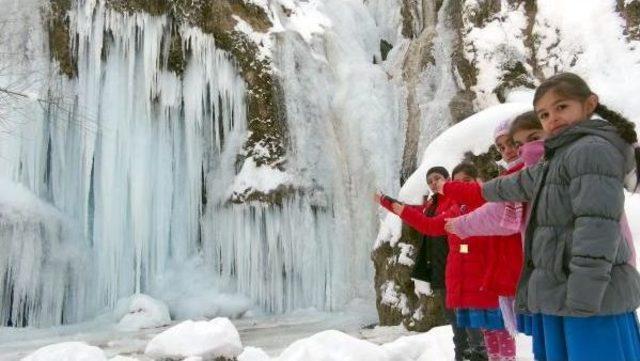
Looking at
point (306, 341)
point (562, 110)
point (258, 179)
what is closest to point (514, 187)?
point (562, 110)

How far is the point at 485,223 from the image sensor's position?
237 centimetres

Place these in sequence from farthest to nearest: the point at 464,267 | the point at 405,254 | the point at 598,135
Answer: the point at 405,254
the point at 464,267
the point at 598,135

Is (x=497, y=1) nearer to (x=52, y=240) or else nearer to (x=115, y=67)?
(x=115, y=67)

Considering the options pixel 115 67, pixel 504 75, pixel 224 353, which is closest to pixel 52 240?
pixel 115 67

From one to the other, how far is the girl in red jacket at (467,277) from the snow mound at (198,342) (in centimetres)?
292

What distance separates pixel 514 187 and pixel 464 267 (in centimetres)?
127

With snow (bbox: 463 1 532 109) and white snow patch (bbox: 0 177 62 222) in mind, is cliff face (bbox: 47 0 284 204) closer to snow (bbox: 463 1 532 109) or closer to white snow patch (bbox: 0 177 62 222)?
white snow patch (bbox: 0 177 62 222)

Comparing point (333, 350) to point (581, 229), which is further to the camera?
point (333, 350)

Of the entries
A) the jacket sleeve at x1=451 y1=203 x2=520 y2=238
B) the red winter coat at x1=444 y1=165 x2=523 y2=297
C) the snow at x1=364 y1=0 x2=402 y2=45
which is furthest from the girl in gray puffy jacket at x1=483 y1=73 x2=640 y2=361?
the snow at x1=364 y1=0 x2=402 y2=45

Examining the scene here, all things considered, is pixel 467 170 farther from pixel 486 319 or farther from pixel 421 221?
pixel 486 319

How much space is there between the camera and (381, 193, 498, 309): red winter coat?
120 inches

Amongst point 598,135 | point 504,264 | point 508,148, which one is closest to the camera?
point 598,135

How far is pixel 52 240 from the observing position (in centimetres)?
1080

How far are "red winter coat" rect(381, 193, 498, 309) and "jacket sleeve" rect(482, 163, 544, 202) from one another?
0.91 meters
